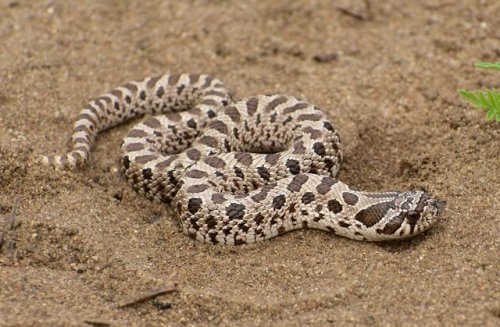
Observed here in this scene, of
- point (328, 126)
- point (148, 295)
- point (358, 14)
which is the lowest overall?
point (148, 295)

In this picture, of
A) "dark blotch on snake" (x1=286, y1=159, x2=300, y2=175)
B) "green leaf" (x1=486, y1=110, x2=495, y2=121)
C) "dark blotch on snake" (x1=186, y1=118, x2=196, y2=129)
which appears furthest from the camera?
"dark blotch on snake" (x1=186, y1=118, x2=196, y2=129)

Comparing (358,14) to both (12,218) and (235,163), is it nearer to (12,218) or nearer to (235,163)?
(235,163)

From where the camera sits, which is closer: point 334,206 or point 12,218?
point 12,218

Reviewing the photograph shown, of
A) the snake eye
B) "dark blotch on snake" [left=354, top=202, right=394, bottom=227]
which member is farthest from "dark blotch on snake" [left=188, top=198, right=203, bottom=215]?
the snake eye

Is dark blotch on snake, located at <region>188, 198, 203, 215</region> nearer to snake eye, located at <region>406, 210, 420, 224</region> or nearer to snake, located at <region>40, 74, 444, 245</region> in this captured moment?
snake, located at <region>40, 74, 444, 245</region>

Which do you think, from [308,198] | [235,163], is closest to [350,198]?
[308,198]
